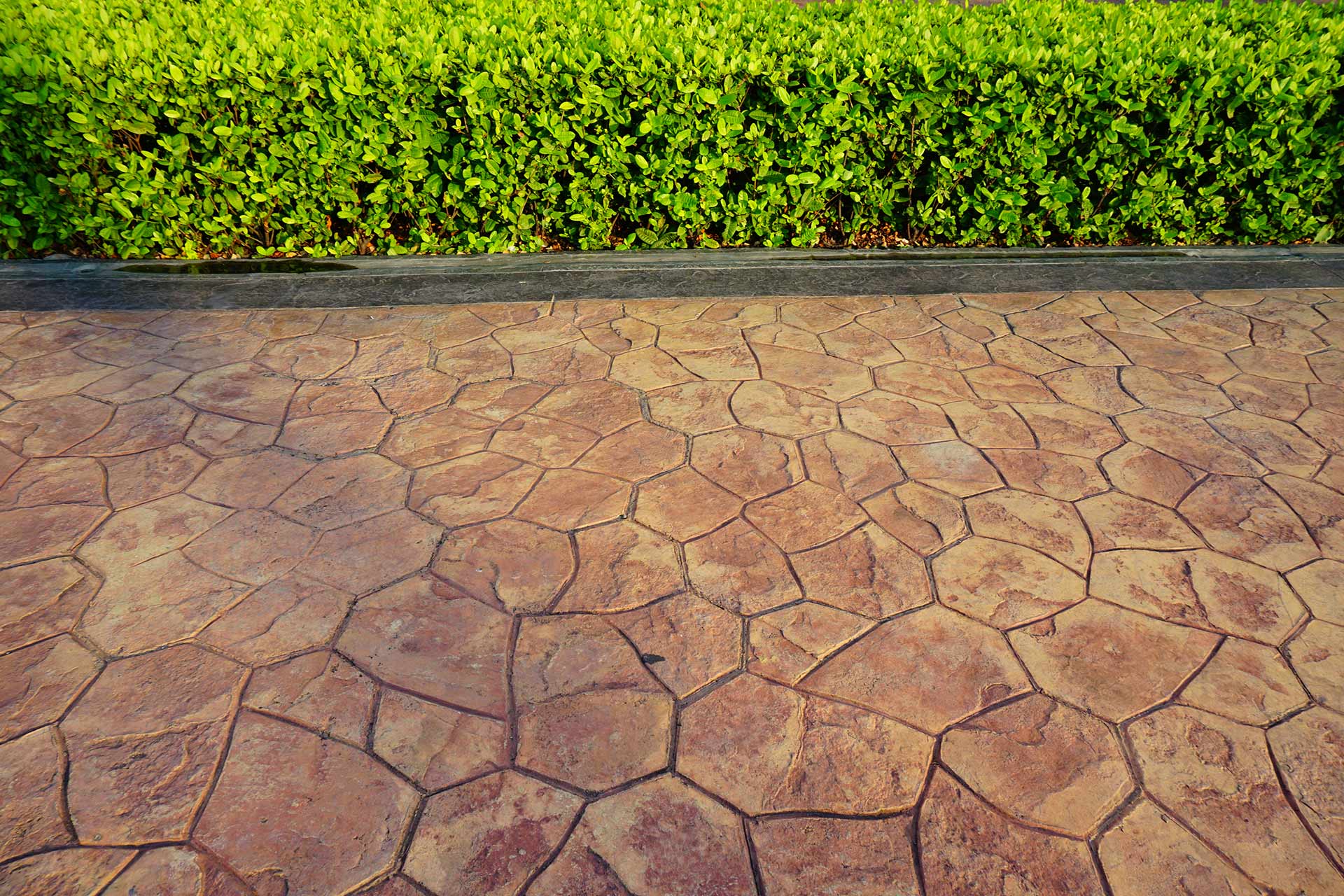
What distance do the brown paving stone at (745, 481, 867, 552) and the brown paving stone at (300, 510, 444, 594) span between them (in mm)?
1259

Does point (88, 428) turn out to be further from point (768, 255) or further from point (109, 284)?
point (768, 255)

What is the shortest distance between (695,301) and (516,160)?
1.49 m

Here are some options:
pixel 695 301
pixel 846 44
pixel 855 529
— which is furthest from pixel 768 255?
pixel 855 529

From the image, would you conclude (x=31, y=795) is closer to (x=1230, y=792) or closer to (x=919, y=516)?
(x=919, y=516)

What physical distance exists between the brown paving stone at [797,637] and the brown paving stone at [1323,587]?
1561 millimetres

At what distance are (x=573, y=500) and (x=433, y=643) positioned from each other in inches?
34.2

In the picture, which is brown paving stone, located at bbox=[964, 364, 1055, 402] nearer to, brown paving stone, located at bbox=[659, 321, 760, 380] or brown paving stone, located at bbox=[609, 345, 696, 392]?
brown paving stone, located at bbox=[659, 321, 760, 380]

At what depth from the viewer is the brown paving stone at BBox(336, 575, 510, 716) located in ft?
8.20

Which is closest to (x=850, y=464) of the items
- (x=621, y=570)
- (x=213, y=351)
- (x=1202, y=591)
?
(x=621, y=570)

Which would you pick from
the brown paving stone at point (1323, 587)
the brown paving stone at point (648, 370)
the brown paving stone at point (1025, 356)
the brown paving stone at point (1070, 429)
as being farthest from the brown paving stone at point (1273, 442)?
the brown paving stone at point (648, 370)

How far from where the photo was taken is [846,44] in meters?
5.54

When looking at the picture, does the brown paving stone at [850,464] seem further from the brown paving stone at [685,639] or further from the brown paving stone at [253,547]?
the brown paving stone at [253,547]

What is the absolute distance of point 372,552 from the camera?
301 centimetres

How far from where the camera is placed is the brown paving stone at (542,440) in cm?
358
